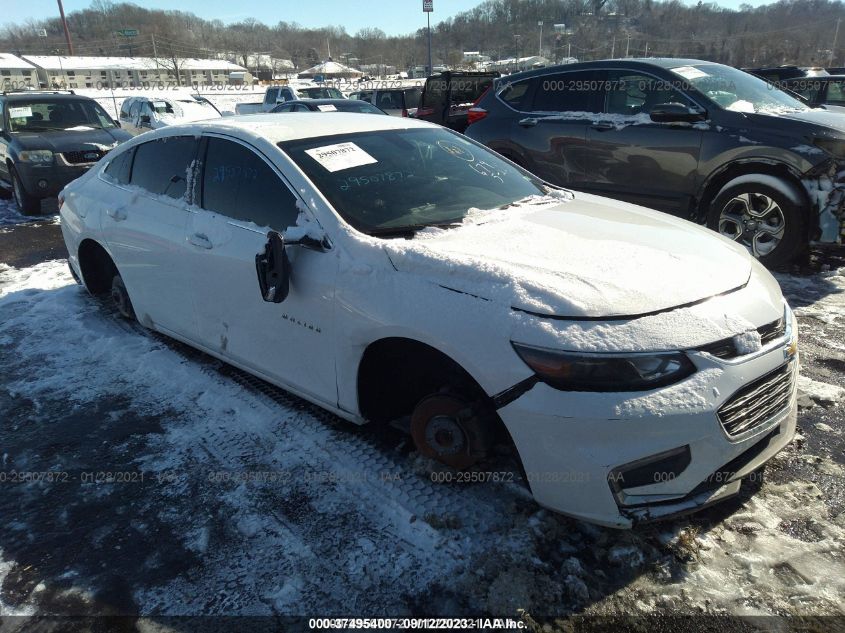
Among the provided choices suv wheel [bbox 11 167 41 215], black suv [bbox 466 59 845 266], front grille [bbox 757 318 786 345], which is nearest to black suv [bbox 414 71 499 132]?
black suv [bbox 466 59 845 266]

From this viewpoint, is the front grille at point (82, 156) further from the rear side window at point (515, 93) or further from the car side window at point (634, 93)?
the car side window at point (634, 93)

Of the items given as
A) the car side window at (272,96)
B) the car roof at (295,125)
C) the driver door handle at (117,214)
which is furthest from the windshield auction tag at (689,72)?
the car side window at (272,96)

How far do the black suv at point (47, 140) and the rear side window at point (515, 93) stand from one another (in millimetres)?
6255

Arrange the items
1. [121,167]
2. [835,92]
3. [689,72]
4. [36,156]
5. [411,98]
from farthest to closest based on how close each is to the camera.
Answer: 1. [411,98]
2. [835,92]
3. [36,156]
4. [689,72]
5. [121,167]

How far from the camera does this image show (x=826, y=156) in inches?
187

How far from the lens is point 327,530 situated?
7.77 feet

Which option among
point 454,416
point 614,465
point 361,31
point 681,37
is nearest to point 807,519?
point 614,465

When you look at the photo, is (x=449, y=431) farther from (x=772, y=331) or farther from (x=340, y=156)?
(x=340, y=156)

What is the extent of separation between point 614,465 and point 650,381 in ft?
1.02

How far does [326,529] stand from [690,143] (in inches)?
196

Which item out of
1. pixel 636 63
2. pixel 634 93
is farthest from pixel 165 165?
pixel 636 63

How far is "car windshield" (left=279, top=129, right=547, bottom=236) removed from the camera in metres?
2.78

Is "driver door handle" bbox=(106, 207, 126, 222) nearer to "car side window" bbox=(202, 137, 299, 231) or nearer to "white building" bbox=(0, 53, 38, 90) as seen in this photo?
"car side window" bbox=(202, 137, 299, 231)

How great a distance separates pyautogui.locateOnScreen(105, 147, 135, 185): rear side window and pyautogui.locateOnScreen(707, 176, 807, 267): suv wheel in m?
Result: 4.84
